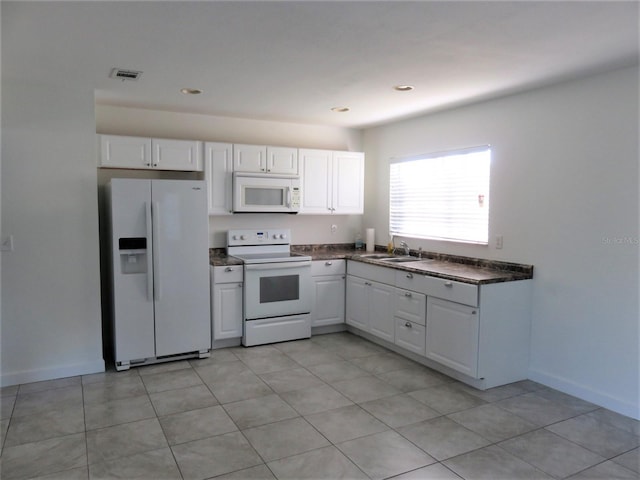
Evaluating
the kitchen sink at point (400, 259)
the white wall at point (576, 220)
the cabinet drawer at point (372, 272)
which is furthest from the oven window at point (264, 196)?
the white wall at point (576, 220)

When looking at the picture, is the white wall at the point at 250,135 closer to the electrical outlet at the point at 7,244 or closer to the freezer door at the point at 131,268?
the freezer door at the point at 131,268

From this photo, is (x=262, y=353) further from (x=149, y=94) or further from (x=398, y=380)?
(x=149, y=94)

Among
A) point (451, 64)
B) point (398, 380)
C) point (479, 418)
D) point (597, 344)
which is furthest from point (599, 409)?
point (451, 64)

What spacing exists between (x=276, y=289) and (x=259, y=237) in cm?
73

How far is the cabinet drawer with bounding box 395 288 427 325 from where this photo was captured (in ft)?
13.2

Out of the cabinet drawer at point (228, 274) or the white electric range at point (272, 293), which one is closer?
the cabinet drawer at point (228, 274)

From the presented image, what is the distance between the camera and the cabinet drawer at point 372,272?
4.41 m

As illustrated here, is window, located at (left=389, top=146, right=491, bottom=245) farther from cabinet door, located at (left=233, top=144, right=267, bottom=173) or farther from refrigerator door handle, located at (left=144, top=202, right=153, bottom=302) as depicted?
refrigerator door handle, located at (left=144, top=202, right=153, bottom=302)

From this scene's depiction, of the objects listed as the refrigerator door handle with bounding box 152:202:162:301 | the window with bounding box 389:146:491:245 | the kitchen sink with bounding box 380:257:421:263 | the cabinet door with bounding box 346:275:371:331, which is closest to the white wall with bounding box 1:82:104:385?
the refrigerator door handle with bounding box 152:202:162:301

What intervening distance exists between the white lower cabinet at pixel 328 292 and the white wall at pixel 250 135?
24.7 inches

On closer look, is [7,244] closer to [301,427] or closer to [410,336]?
[301,427]

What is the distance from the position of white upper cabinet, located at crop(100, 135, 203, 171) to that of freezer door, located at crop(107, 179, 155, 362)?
47 centimetres

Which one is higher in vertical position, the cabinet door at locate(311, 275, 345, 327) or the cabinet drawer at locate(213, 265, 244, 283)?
the cabinet drawer at locate(213, 265, 244, 283)

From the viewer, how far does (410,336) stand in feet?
13.7
